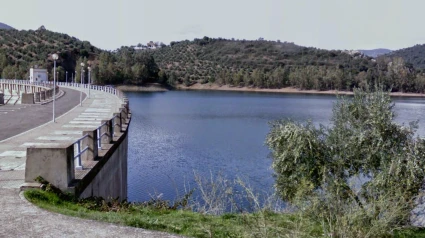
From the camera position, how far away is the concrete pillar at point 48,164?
8594 millimetres

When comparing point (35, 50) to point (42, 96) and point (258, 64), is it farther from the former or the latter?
point (42, 96)

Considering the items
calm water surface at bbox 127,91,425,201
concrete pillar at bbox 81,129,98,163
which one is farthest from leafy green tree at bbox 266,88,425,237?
concrete pillar at bbox 81,129,98,163

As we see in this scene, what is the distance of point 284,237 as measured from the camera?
22.1 feet

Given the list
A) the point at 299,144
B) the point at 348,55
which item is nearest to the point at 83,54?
the point at 348,55

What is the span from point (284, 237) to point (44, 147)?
183 inches

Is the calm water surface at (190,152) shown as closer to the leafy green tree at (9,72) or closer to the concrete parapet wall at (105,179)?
the concrete parapet wall at (105,179)

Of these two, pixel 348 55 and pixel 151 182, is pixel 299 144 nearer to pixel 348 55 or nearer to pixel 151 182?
pixel 151 182

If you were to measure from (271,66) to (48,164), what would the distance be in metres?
145

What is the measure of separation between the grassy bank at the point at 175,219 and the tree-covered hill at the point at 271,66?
91318 mm

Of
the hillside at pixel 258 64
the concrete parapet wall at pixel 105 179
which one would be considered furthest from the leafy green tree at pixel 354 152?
the hillside at pixel 258 64

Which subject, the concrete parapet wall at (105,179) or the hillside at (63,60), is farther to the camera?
the hillside at (63,60)

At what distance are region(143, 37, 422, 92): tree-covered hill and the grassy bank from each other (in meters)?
91.3

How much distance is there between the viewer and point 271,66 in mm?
151125

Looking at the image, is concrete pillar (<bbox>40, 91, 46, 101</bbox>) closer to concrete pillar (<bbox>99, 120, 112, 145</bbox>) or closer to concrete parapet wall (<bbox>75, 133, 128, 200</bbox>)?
concrete parapet wall (<bbox>75, 133, 128, 200</bbox>)
